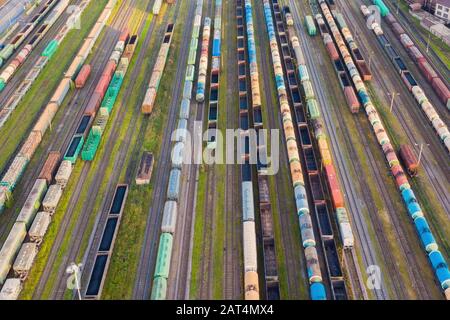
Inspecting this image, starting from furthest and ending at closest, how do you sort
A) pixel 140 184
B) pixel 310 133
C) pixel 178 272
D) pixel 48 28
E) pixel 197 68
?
1. pixel 48 28
2. pixel 197 68
3. pixel 310 133
4. pixel 140 184
5. pixel 178 272

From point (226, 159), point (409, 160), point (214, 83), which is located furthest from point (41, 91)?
point (409, 160)

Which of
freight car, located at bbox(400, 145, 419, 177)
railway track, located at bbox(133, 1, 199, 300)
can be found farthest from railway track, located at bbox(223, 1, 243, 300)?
freight car, located at bbox(400, 145, 419, 177)

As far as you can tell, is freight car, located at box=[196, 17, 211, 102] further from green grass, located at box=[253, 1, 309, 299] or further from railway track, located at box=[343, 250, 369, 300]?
railway track, located at box=[343, 250, 369, 300]

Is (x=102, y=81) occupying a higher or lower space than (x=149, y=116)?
higher

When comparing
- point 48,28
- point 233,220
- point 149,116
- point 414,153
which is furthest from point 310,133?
point 48,28

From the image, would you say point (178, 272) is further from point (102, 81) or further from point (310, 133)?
point (102, 81)

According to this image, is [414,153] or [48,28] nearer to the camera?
[414,153]

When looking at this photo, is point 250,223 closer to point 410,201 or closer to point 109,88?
point 410,201
